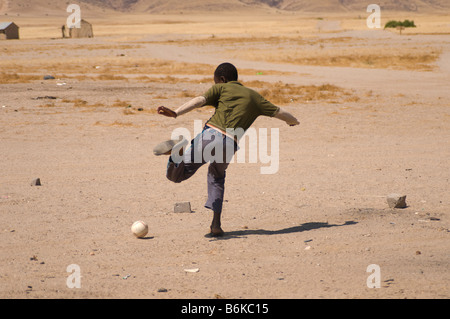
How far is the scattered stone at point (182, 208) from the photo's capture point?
6.92m

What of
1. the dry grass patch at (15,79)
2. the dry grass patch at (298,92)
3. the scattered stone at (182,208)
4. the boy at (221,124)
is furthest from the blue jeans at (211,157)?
the dry grass patch at (15,79)

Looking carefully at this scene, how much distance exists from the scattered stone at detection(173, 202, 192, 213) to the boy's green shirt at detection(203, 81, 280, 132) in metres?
1.59

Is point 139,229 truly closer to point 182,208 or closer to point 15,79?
point 182,208

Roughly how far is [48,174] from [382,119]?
871cm

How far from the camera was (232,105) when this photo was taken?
18.2 feet

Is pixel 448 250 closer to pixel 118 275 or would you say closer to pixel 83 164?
pixel 118 275

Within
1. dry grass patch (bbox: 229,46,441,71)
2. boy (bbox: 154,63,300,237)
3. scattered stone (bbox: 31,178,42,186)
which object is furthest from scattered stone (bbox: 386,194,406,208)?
dry grass patch (bbox: 229,46,441,71)

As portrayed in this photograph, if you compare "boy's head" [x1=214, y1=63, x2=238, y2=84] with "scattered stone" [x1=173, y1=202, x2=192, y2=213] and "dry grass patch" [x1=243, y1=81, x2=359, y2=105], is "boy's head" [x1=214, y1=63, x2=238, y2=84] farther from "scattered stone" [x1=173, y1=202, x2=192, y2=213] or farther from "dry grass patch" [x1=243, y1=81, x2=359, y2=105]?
"dry grass patch" [x1=243, y1=81, x2=359, y2=105]

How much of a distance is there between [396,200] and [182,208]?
2.41 m

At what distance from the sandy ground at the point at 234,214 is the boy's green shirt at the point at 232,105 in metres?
1.14

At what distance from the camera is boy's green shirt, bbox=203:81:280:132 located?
5.54 metres

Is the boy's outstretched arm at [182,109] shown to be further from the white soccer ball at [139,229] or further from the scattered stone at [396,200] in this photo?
the scattered stone at [396,200]

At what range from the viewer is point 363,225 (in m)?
6.33

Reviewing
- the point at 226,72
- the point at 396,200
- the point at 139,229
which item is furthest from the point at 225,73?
the point at 396,200
